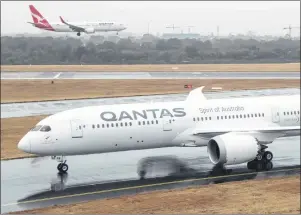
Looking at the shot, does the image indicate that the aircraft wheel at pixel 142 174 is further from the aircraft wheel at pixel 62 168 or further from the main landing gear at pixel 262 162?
the main landing gear at pixel 262 162

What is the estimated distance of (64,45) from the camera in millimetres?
51312

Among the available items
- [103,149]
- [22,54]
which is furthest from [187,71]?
[103,149]

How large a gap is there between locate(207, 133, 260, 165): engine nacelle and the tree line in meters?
21.3

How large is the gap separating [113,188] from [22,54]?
35832mm

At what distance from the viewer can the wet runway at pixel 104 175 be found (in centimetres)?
2120

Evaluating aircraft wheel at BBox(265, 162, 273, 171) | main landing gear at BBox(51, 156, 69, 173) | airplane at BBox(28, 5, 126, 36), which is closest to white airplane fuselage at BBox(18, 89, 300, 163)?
main landing gear at BBox(51, 156, 69, 173)

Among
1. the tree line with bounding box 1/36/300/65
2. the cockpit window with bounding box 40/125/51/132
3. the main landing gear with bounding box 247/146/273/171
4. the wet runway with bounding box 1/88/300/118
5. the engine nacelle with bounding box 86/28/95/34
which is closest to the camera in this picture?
the cockpit window with bounding box 40/125/51/132

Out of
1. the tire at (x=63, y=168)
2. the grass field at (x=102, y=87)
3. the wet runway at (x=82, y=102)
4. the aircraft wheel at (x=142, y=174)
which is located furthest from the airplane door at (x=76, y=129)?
the grass field at (x=102, y=87)

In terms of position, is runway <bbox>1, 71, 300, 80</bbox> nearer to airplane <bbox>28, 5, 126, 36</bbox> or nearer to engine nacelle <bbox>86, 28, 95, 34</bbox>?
engine nacelle <bbox>86, 28, 95, 34</bbox>

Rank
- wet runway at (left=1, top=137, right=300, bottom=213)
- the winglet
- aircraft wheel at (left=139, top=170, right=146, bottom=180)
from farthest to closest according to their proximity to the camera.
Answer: the winglet
aircraft wheel at (left=139, top=170, right=146, bottom=180)
wet runway at (left=1, top=137, right=300, bottom=213)

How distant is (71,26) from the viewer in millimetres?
41719

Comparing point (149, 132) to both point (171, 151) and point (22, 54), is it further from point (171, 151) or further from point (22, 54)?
point (22, 54)

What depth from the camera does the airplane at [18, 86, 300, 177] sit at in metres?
24.6

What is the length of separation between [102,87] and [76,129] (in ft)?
120
